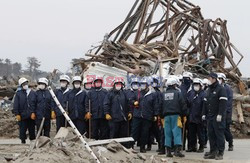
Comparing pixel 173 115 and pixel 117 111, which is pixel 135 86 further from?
pixel 173 115

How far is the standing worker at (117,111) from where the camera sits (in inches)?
535

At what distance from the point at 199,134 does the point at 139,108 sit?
1.87 m

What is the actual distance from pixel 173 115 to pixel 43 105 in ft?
14.5

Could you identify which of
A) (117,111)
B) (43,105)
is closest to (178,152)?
(117,111)

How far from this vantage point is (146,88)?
44.7 feet

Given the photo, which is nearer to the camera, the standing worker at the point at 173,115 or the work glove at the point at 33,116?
the standing worker at the point at 173,115

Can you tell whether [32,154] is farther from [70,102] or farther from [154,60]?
[154,60]

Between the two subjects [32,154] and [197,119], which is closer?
[32,154]

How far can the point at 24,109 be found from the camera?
1472cm

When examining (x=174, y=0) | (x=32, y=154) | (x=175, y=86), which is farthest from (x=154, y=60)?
(x=32, y=154)

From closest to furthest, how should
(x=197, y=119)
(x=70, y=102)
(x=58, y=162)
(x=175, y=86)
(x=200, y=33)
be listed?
1. (x=58, y=162)
2. (x=175, y=86)
3. (x=197, y=119)
4. (x=70, y=102)
5. (x=200, y=33)

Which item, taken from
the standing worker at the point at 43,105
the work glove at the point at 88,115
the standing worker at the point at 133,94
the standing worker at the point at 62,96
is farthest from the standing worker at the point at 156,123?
the standing worker at the point at 43,105

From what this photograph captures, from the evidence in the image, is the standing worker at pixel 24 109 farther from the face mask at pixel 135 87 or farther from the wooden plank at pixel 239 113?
the wooden plank at pixel 239 113

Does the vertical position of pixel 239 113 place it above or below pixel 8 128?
above
